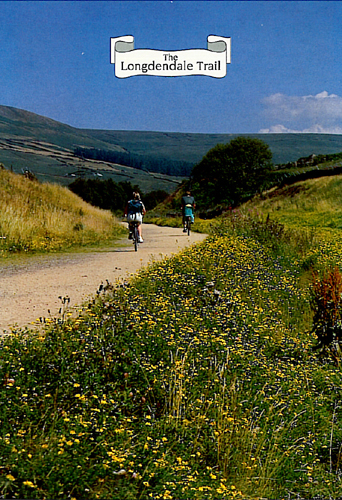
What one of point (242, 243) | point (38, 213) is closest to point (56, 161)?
point (38, 213)

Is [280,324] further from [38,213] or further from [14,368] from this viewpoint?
[38,213]

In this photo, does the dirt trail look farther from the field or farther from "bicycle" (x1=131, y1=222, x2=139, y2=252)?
the field

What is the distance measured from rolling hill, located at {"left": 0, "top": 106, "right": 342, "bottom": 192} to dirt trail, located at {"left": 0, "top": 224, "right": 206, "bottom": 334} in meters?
13.5

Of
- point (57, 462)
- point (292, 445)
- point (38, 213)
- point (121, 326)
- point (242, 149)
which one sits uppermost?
point (242, 149)

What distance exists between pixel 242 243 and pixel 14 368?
806cm

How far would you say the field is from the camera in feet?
10.2

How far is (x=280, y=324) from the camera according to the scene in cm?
656

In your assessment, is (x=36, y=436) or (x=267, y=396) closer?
(x=36, y=436)

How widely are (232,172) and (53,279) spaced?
40.6 meters

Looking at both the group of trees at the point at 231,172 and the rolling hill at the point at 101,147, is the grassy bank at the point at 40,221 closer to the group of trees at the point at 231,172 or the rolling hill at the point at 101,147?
the rolling hill at the point at 101,147

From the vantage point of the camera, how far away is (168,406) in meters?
4.02

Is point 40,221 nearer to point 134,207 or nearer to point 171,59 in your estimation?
point 134,207

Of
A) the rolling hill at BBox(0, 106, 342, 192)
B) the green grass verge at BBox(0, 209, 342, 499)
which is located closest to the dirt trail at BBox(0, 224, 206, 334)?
the green grass verge at BBox(0, 209, 342, 499)

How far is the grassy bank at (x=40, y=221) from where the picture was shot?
14.5m
